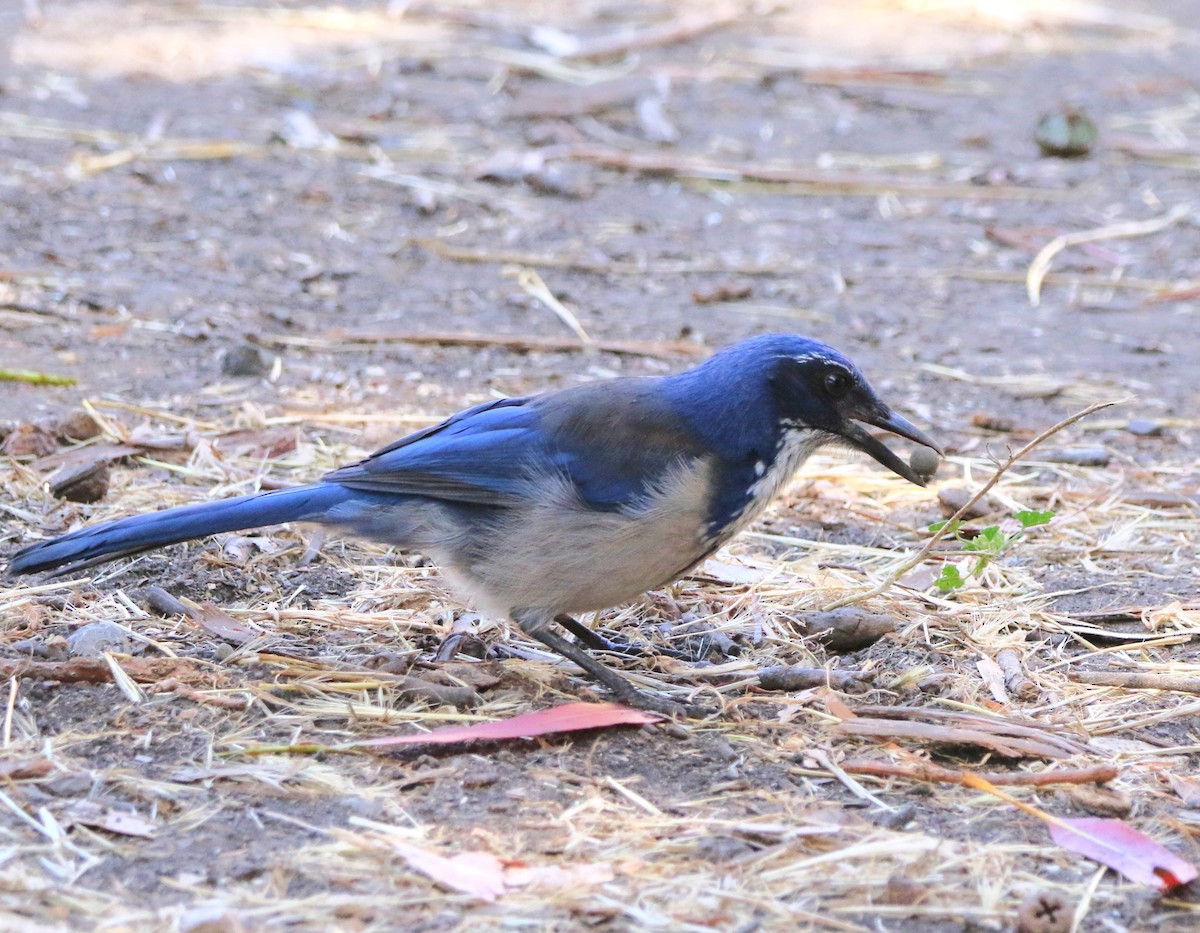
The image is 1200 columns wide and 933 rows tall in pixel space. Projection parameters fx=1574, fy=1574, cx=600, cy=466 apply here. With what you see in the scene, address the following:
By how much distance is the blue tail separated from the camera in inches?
169

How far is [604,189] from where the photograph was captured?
10164 millimetres

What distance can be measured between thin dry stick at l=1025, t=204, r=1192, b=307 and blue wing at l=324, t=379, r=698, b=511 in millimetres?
4783

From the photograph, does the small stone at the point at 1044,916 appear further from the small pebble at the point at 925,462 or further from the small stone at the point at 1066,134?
the small stone at the point at 1066,134

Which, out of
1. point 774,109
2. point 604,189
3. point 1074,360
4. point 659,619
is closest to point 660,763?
point 659,619

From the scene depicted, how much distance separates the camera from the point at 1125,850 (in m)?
3.51

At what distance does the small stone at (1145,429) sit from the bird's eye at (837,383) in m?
2.83

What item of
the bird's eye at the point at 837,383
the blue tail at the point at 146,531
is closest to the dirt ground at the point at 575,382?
the blue tail at the point at 146,531

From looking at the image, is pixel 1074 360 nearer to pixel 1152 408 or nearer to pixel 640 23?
pixel 1152 408

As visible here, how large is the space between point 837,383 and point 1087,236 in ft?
18.9

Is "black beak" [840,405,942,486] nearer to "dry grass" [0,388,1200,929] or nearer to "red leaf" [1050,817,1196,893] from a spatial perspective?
"dry grass" [0,388,1200,929]

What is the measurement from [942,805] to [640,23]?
11.2m

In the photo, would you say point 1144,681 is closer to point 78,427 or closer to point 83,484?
point 83,484

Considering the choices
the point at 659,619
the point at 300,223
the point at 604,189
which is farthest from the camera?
the point at 604,189

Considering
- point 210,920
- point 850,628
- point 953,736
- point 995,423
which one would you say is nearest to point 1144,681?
point 953,736
